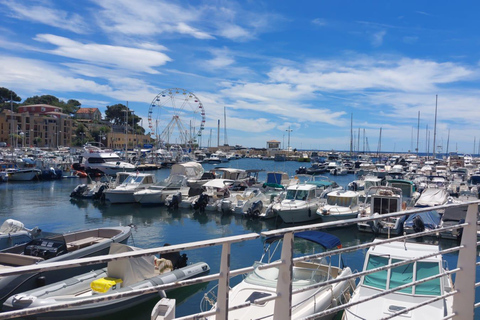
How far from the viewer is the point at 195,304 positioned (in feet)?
40.3

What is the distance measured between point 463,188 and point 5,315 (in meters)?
42.7

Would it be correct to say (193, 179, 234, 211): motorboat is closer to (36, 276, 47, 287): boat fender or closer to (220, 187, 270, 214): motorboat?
(220, 187, 270, 214): motorboat

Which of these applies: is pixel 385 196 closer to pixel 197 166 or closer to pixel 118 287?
pixel 118 287

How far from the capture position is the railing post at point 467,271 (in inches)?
126

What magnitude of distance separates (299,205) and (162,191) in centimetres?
1377

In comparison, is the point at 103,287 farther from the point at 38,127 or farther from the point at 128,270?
the point at 38,127

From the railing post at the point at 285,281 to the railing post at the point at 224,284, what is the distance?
37cm

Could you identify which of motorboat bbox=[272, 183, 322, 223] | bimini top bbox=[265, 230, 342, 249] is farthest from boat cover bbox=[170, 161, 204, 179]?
bimini top bbox=[265, 230, 342, 249]

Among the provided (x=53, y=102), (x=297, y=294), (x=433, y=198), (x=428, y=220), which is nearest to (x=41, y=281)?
(x=297, y=294)

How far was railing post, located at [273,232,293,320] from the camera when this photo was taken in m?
2.54

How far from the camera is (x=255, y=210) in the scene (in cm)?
2623

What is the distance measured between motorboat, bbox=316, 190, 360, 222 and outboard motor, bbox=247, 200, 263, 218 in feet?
14.2

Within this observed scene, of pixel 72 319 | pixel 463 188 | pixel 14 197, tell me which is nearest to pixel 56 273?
pixel 72 319

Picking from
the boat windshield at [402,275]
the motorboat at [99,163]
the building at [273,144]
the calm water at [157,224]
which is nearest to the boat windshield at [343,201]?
the calm water at [157,224]
